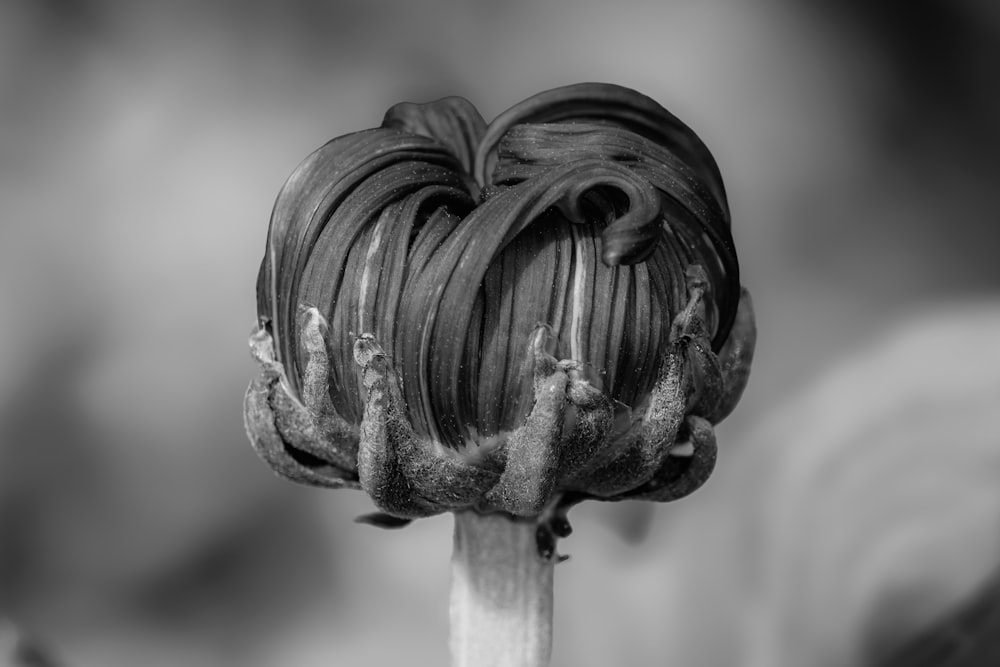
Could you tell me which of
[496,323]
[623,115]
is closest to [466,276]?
[496,323]

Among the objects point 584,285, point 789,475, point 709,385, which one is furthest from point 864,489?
point 584,285

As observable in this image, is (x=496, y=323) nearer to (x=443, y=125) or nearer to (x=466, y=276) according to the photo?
(x=466, y=276)

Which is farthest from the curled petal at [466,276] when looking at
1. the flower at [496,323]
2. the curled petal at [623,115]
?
the curled petal at [623,115]

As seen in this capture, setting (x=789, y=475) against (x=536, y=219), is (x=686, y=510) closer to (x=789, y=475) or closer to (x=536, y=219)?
(x=789, y=475)

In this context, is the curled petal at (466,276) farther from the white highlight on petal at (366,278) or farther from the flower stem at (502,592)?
the flower stem at (502,592)

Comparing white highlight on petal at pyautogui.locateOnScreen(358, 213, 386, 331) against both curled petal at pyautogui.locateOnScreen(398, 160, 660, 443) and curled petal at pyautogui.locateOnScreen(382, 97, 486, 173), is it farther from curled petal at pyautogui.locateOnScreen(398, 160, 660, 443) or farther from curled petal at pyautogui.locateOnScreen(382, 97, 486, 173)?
curled petal at pyautogui.locateOnScreen(382, 97, 486, 173)

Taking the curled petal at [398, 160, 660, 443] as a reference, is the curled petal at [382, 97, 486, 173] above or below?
above

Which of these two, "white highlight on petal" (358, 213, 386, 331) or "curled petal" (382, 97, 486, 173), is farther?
"curled petal" (382, 97, 486, 173)

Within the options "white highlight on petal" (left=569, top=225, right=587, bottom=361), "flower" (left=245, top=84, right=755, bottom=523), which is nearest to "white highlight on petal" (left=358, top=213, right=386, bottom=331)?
"flower" (left=245, top=84, right=755, bottom=523)
